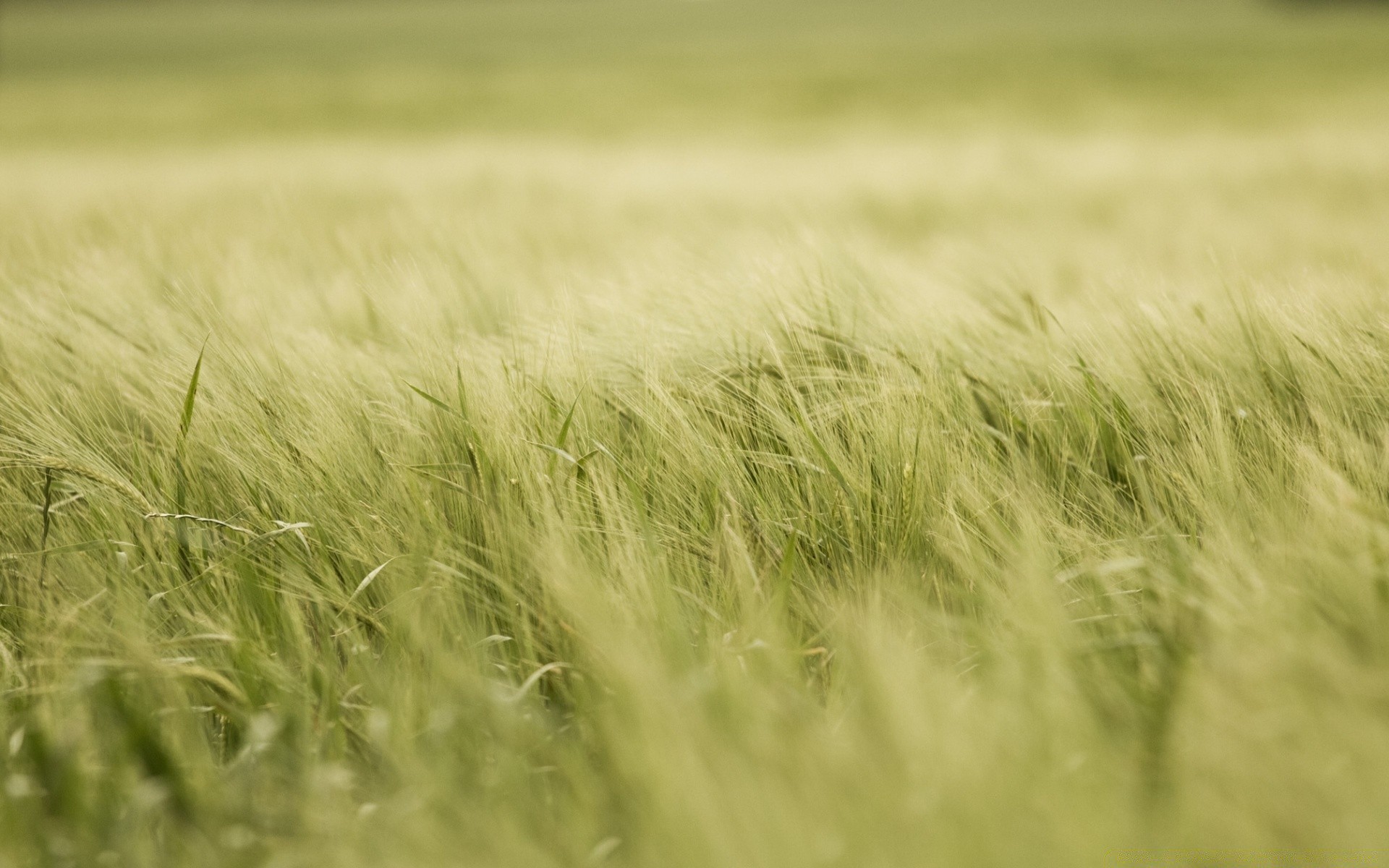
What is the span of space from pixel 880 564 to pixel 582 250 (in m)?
2.00

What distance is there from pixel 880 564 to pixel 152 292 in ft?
5.20

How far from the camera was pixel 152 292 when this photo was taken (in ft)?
5.41

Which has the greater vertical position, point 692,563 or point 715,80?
point 715,80

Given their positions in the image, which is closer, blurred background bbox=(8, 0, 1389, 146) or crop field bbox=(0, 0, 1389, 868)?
crop field bbox=(0, 0, 1389, 868)

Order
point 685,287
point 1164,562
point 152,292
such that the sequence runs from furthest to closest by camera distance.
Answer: point 152,292 → point 685,287 → point 1164,562

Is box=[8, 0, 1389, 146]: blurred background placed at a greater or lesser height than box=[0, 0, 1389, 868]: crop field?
greater

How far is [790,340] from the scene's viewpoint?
1.17 m

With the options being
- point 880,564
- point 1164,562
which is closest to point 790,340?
point 880,564

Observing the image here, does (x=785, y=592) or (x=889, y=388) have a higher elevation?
(x=889, y=388)

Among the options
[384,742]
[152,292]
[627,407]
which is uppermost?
[152,292]

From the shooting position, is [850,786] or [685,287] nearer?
A: [850,786]

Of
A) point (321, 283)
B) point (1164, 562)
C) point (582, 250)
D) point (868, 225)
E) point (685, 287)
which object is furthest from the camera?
point (868, 225)

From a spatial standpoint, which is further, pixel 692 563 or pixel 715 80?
pixel 715 80

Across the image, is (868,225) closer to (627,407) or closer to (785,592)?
(627,407)
